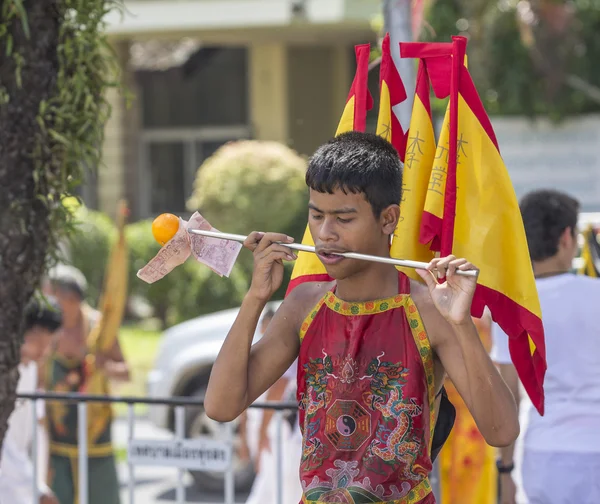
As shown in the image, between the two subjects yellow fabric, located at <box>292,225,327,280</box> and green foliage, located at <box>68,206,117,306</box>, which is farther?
green foliage, located at <box>68,206,117,306</box>

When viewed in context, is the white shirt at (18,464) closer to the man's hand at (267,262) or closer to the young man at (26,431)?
the young man at (26,431)

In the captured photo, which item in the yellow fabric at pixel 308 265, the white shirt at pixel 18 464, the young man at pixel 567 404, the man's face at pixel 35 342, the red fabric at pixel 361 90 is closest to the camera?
the yellow fabric at pixel 308 265

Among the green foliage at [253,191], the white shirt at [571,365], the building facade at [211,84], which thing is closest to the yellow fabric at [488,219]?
the white shirt at [571,365]

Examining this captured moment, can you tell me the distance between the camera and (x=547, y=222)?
430 centimetres

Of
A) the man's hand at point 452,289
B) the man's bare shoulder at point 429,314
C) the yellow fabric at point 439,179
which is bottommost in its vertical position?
the man's bare shoulder at point 429,314

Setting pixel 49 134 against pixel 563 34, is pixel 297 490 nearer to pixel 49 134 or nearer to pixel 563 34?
pixel 49 134

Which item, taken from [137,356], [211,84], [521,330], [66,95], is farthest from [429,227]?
[211,84]

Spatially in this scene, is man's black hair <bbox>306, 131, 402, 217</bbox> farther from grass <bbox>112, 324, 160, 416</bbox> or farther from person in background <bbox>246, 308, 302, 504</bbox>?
grass <bbox>112, 324, 160, 416</bbox>

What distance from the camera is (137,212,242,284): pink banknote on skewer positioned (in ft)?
9.27

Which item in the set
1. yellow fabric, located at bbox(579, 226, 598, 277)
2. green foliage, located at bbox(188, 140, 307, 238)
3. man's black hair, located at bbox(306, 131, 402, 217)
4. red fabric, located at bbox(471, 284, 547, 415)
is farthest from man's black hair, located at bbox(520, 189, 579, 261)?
green foliage, located at bbox(188, 140, 307, 238)

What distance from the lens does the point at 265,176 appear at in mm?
12727

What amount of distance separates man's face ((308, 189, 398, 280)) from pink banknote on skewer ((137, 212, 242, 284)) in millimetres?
313

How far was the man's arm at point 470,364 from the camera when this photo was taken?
2480mm

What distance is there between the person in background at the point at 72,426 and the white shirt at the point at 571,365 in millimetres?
2765
